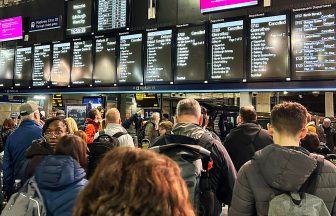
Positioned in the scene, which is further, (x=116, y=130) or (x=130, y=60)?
(x=130, y=60)

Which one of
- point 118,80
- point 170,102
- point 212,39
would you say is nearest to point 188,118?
point 212,39

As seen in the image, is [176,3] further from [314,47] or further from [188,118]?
[188,118]

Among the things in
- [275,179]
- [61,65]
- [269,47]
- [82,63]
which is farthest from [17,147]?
[61,65]

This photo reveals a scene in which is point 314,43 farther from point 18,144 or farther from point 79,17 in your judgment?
point 79,17

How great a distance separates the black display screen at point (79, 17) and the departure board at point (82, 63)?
27cm

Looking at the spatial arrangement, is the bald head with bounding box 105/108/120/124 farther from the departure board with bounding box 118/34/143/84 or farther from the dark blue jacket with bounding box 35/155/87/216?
the dark blue jacket with bounding box 35/155/87/216

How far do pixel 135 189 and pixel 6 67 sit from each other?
30.4ft

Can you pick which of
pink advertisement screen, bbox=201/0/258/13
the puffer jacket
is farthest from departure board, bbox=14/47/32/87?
the puffer jacket

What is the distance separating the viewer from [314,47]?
5461 millimetres

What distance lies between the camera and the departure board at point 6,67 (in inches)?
361

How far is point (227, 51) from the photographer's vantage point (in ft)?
20.3

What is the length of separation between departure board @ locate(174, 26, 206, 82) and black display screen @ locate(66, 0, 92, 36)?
2299 mm

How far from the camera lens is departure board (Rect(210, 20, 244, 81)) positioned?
240 inches

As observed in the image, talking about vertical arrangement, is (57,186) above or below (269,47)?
below
